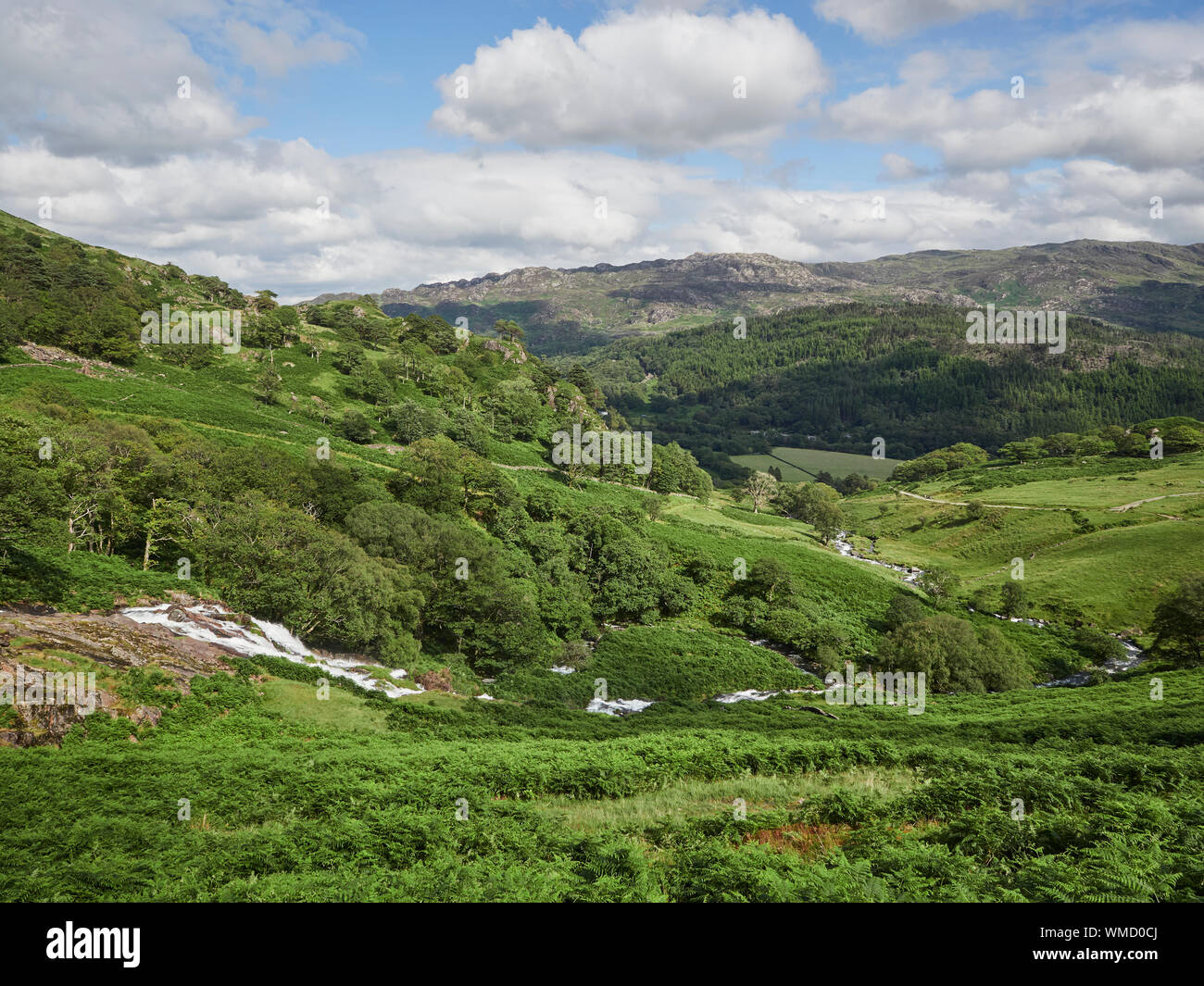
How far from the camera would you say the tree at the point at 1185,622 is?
5356cm

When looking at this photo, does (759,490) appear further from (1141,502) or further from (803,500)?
(1141,502)

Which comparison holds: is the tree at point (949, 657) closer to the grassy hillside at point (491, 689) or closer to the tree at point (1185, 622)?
the grassy hillside at point (491, 689)

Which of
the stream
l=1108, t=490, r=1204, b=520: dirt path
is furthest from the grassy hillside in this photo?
l=1108, t=490, r=1204, b=520: dirt path

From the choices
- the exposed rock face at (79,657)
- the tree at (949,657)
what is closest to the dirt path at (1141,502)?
the tree at (949,657)

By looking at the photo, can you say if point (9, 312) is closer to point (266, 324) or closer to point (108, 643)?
point (266, 324)

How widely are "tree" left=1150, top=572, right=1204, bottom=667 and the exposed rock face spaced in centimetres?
7905

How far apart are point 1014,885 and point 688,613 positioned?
167 ft

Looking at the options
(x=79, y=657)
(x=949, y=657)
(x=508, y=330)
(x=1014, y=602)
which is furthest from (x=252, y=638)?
(x=508, y=330)

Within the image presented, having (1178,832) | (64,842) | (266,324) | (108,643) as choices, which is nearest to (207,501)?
(108,643)

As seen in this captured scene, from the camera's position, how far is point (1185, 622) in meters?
54.4

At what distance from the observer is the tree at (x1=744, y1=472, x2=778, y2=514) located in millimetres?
142000

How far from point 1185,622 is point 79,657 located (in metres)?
83.9

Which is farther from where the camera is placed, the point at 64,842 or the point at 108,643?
the point at 108,643

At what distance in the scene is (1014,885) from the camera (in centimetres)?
1094
